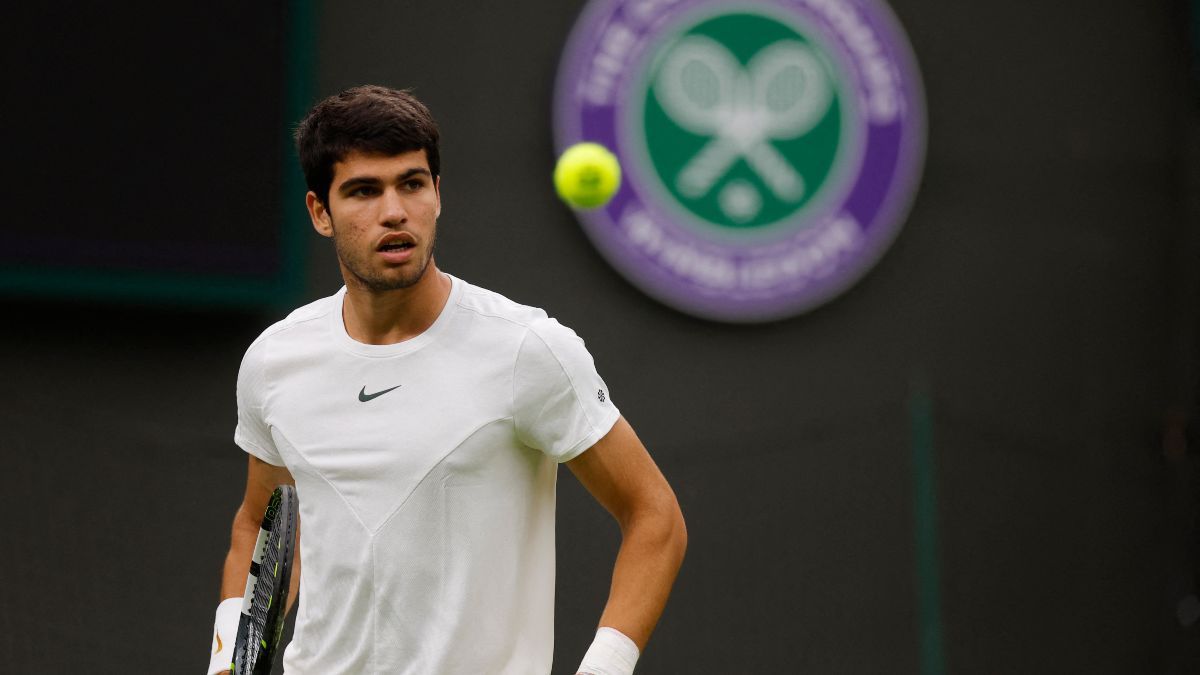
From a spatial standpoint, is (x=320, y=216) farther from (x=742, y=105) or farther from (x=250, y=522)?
(x=742, y=105)

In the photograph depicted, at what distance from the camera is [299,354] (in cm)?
273

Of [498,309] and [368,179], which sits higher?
[368,179]

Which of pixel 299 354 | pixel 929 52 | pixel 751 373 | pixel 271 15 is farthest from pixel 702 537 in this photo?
pixel 299 354

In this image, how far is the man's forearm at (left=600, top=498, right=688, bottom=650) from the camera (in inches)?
100

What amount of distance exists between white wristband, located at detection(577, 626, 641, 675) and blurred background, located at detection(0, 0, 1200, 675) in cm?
260

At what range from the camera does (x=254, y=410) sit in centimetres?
281

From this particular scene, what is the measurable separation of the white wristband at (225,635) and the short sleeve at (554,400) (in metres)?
0.76

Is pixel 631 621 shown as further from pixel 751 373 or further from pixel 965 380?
pixel 965 380

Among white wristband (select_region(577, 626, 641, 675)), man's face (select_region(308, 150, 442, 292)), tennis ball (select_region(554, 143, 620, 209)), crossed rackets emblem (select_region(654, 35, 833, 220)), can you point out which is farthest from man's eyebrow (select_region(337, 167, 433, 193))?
crossed rackets emblem (select_region(654, 35, 833, 220))

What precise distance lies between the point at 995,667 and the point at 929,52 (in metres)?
2.20

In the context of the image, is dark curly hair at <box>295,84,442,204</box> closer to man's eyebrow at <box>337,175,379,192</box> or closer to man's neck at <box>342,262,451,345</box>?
man's eyebrow at <box>337,175,379,192</box>

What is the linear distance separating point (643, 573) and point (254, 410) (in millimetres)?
778

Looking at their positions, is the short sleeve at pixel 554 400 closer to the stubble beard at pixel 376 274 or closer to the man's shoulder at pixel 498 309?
the man's shoulder at pixel 498 309

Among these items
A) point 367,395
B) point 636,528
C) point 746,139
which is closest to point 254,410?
point 367,395
